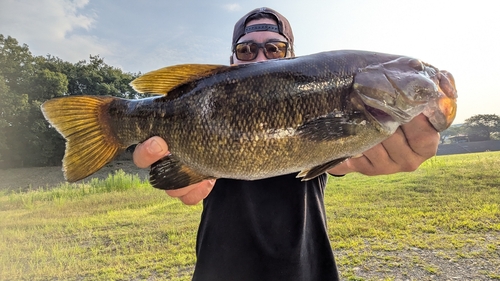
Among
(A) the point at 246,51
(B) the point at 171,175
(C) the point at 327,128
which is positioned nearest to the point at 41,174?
(A) the point at 246,51

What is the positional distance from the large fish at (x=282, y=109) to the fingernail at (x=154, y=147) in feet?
0.25

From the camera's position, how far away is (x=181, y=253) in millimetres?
6512

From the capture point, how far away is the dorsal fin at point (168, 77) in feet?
6.36

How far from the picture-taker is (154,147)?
187cm

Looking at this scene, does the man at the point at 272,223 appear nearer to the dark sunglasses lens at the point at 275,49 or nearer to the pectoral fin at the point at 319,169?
the pectoral fin at the point at 319,169

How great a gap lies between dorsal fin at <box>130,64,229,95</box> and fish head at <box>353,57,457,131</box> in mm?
977

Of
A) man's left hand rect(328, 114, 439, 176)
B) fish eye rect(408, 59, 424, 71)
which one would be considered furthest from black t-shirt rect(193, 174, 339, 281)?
fish eye rect(408, 59, 424, 71)

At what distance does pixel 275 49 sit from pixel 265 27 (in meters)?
0.29

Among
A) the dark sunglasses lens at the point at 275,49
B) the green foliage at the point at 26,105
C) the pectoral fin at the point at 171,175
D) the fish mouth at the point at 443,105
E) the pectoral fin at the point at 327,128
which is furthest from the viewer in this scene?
the green foliage at the point at 26,105

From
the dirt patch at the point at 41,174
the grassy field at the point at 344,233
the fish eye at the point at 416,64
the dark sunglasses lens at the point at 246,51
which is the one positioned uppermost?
the dark sunglasses lens at the point at 246,51

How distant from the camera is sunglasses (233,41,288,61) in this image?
3451mm

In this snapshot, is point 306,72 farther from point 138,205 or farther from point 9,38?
Answer: point 9,38

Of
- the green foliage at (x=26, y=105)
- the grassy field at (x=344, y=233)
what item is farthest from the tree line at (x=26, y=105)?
the grassy field at (x=344, y=233)

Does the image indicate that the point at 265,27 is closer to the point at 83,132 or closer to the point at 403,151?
the point at 403,151
